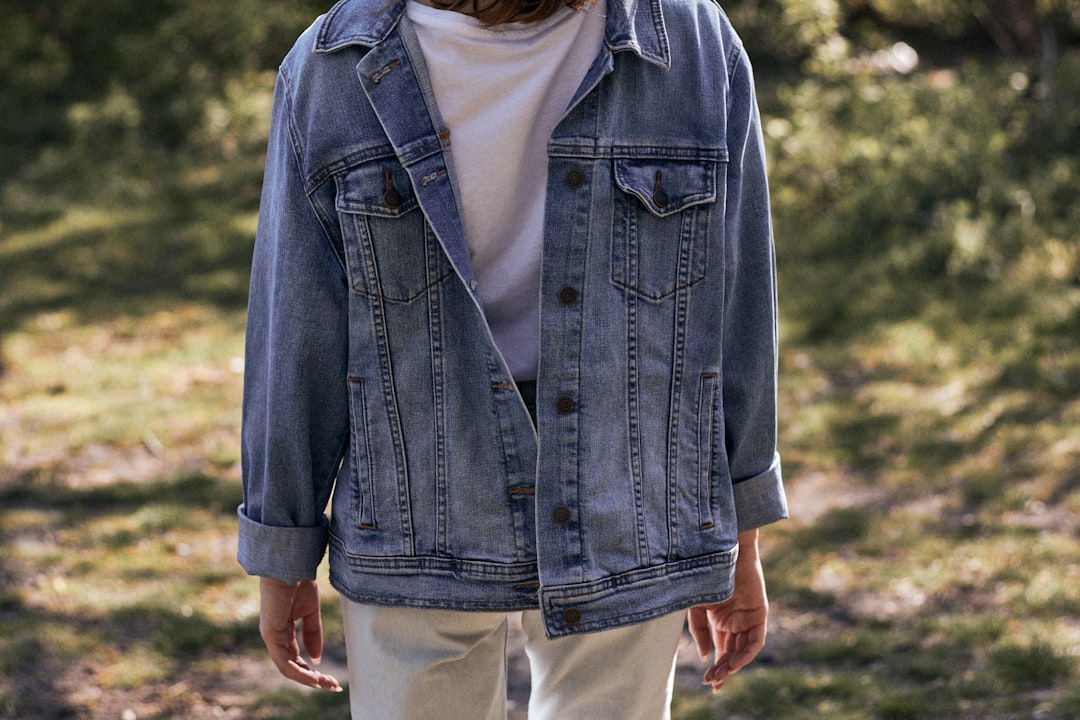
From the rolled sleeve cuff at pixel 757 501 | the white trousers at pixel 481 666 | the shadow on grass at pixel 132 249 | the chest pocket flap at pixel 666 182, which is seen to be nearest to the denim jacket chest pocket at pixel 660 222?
the chest pocket flap at pixel 666 182

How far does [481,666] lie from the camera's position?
5.40ft

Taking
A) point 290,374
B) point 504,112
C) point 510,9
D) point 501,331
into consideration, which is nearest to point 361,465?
point 290,374

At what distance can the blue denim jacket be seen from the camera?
1512mm

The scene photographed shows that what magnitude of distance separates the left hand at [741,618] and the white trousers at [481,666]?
14cm

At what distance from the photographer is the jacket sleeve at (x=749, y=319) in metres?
1.61

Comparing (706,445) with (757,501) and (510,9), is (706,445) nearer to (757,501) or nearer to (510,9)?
(757,501)

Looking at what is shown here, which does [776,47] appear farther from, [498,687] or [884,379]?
[498,687]

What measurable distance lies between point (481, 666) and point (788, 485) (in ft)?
11.5

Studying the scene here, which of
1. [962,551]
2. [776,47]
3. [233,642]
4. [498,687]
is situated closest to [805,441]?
[962,551]

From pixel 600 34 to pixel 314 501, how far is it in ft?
2.30

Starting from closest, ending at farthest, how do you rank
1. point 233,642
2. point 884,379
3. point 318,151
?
point 318,151
point 233,642
point 884,379

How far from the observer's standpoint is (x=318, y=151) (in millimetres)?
1513

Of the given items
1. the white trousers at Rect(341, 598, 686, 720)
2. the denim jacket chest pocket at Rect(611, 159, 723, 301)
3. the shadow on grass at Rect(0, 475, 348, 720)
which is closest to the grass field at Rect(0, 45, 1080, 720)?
the shadow on grass at Rect(0, 475, 348, 720)

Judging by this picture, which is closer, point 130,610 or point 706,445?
point 706,445
